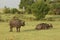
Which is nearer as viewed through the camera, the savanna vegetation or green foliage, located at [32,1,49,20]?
the savanna vegetation

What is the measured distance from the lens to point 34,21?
31203 millimetres

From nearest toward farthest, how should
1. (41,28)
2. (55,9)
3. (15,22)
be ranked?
(15,22), (41,28), (55,9)

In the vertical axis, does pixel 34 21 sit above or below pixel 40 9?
below

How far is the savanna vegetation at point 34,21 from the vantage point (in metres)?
15.4

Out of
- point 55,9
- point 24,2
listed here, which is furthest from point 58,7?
point 24,2

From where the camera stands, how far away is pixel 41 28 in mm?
20875

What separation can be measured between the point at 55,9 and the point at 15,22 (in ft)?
103

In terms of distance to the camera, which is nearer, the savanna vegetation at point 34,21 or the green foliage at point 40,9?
the savanna vegetation at point 34,21

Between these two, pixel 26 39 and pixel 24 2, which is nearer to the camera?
pixel 26 39

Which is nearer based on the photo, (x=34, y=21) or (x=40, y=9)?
(x=34, y=21)

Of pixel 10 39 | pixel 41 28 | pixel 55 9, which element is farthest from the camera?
pixel 55 9

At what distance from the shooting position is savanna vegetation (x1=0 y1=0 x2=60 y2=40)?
50.5 feet

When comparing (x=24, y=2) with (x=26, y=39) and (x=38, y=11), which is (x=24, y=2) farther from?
(x=26, y=39)

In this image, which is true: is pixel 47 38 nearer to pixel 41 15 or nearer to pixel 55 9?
pixel 41 15
